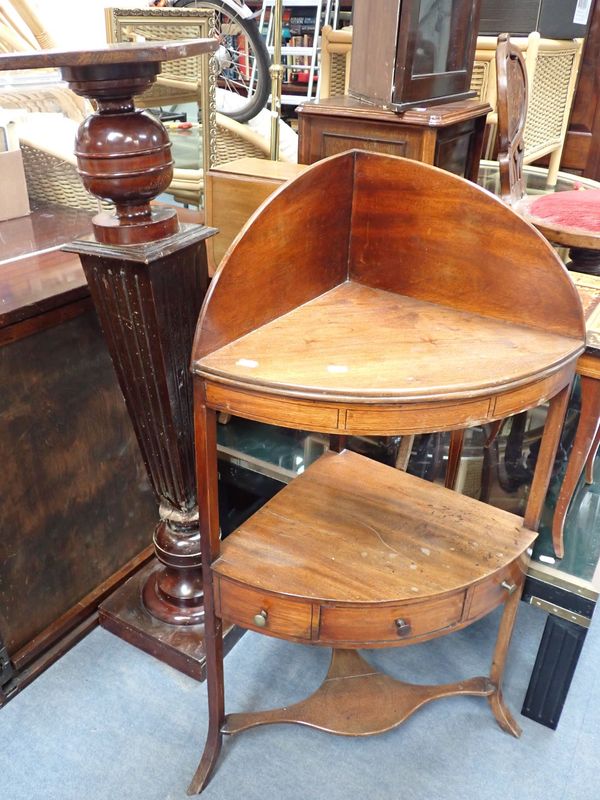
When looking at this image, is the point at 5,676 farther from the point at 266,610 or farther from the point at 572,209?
the point at 572,209

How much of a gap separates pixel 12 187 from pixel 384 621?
Result: 1.49 metres

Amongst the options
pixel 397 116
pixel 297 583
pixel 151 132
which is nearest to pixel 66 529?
pixel 297 583

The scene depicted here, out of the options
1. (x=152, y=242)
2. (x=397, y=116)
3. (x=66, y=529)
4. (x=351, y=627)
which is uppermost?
(x=397, y=116)

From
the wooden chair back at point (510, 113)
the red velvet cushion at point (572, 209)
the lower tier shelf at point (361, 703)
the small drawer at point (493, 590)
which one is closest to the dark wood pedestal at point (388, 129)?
the wooden chair back at point (510, 113)

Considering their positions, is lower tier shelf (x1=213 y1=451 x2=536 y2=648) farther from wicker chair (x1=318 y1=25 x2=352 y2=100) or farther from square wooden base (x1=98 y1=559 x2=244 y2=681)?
wicker chair (x1=318 y1=25 x2=352 y2=100)

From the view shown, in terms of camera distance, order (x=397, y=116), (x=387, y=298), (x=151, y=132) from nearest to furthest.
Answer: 1. (x=151, y=132)
2. (x=387, y=298)
3. (x=397, y=116)

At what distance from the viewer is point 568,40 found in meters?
3.36

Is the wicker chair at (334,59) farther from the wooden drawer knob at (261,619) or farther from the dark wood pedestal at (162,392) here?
the wooden drawer knob at (261,619)

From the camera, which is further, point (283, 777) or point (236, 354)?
point (283, 777)

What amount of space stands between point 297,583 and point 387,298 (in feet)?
1.74

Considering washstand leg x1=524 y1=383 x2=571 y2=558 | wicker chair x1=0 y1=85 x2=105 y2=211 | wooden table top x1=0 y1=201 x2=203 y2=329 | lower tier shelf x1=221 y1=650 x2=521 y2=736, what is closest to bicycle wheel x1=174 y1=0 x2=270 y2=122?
wicker chair x1=0 y1=85 x2=105 y2=211

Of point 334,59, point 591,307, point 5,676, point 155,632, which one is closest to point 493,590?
point 591,307

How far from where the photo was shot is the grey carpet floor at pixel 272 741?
4.37ft

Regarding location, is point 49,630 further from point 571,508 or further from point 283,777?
point 571,508
